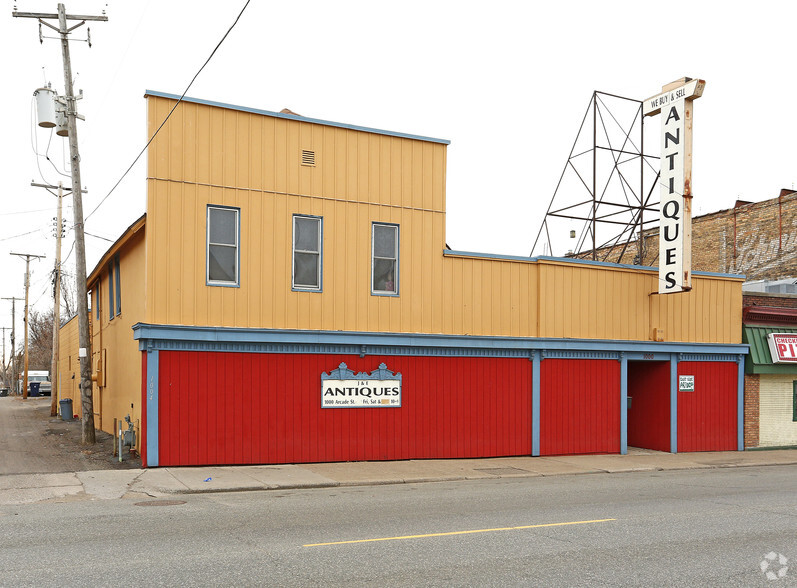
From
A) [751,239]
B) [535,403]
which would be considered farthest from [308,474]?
[751,239]

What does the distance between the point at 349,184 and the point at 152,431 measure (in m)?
6.86

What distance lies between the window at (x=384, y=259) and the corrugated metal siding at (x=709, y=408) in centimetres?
909

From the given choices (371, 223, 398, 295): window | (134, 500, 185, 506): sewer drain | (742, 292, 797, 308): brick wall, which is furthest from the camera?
(742, 292, 797, 308): brick wall

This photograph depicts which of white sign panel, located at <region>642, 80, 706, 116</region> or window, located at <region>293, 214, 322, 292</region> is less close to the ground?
white sign panel, located at <region>642, 80, 706, 116</region>

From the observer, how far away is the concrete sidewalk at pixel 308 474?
499 inches

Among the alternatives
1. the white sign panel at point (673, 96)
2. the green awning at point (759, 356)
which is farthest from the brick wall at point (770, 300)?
the white sign panel at point (673, 96)

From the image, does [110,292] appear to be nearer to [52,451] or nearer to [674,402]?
[52,451]

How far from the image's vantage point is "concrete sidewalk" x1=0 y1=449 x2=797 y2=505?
41.5 feet

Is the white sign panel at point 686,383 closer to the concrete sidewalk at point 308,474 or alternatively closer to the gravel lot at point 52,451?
the concrete sidewalk at point 308,474

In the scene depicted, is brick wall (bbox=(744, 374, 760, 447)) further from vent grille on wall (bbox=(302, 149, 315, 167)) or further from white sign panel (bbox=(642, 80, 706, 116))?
vent grille on wall (bbox=(302, 149, 315, 167))

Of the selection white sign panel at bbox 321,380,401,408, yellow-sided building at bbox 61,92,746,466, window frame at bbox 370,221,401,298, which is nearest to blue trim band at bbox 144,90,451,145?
yellow-sided building at bbox 61,92,746,466

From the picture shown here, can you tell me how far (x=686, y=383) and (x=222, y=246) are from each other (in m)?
13.5

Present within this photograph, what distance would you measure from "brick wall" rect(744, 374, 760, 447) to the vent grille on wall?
14.3 m

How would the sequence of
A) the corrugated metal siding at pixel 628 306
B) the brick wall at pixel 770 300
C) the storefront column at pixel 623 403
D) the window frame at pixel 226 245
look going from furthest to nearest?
the brick wall at pixel 770 300 < the storefront column at pixel 623 403 < the corrugated metal siding at pixel 628 306 < the window frame at pixel 226 245
